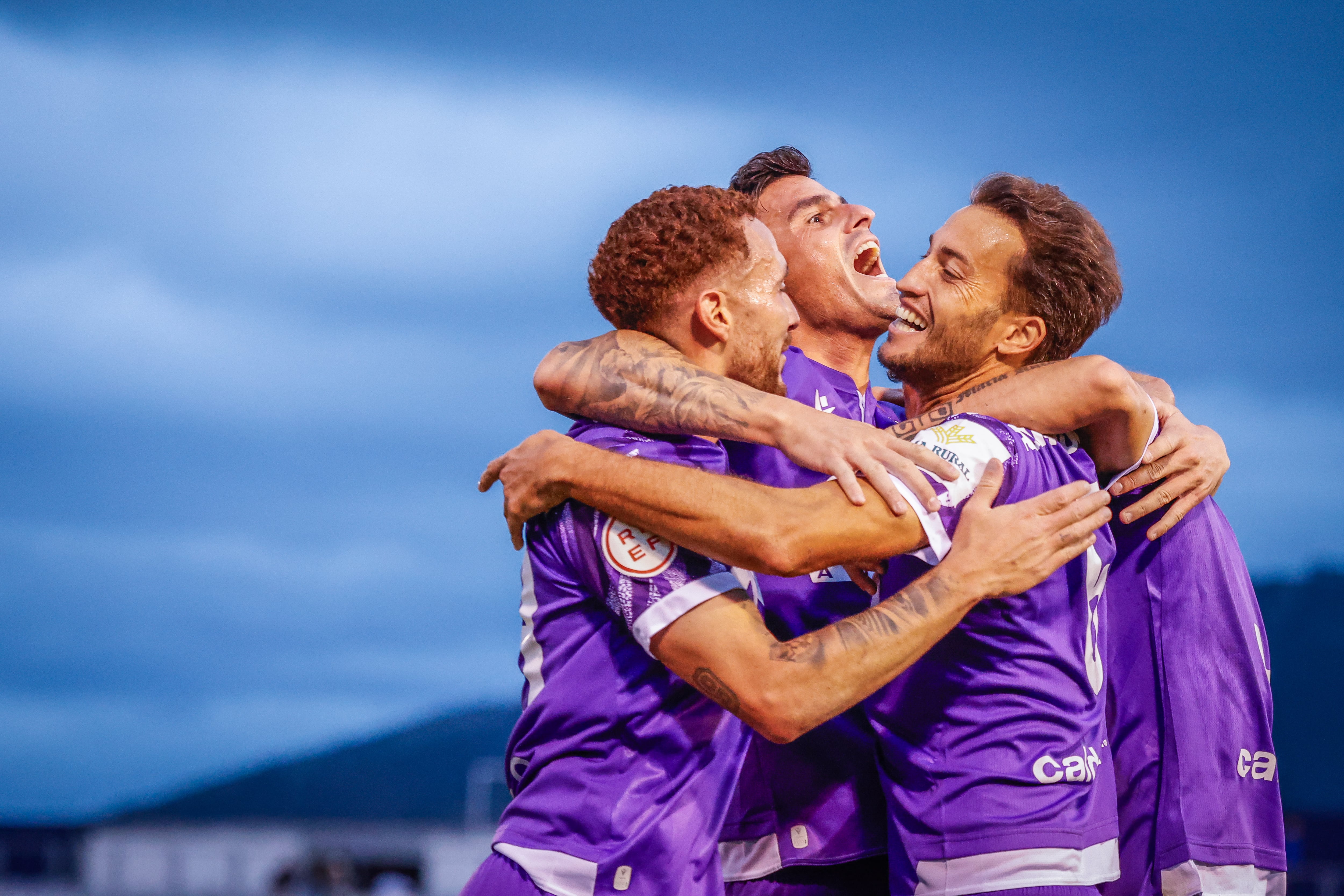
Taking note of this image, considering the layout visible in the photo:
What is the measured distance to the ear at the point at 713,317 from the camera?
11.6 ft

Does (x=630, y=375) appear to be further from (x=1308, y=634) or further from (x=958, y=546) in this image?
(x=1308, y=634)

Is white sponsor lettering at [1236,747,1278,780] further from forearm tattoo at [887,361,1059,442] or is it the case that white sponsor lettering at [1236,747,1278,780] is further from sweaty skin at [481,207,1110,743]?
forearm tattoo at [887,361,1059,442]

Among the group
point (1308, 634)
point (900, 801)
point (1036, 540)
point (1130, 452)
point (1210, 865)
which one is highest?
point (1308, 634)

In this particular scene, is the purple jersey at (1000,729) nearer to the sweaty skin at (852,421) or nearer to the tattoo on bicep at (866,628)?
the sweaty skin at (852,421)

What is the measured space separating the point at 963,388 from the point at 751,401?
881 millimetres

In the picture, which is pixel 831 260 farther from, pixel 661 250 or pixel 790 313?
pixel 661 250

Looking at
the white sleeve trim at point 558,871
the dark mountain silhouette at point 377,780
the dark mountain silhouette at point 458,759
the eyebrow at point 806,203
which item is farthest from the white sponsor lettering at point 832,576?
the dark mountain silhouette at point 377,780

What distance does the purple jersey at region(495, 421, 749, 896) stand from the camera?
3045 millimetres

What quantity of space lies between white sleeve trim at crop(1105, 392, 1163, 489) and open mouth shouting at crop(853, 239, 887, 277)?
1.50m

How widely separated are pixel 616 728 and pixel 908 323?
164 cm

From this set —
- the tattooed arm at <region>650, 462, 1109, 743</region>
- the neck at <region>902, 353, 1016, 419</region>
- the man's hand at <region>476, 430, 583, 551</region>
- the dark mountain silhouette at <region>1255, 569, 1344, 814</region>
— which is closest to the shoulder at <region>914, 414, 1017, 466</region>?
the tattooed arm at <region>650, 462, 1109, 743</region>

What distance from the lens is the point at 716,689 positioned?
298cm

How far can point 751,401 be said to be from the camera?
3.28 meters

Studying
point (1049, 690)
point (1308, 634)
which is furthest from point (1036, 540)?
point (1308, 634)
